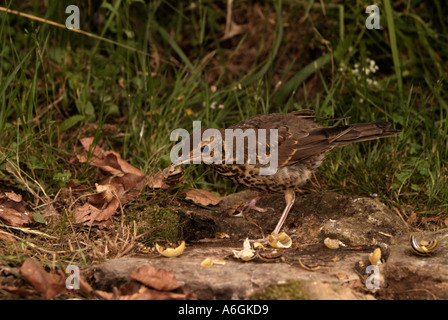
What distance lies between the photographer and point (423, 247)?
11.9 feet

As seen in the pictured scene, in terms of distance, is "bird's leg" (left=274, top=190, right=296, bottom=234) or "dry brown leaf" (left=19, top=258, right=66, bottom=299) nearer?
"dry brown leaf" (left=19, top=258, right=66, bottom=299)

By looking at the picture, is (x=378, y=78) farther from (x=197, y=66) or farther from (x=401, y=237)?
(x=401, y=237)

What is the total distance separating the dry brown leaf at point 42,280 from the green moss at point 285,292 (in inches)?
43.3

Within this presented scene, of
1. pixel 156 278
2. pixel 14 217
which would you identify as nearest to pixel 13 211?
pixel 14 217

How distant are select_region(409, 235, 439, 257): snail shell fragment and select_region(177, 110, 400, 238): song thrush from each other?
1.13 m

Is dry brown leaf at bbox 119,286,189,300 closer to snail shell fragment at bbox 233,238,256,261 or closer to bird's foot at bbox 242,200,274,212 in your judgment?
snail shell fragment at bbox 233,238,256,261

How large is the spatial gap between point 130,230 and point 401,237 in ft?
6.57

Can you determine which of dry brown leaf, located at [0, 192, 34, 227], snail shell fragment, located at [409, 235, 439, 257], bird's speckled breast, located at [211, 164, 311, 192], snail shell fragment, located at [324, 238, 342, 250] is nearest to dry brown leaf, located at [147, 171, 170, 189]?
bird's speckled breast, located at [211, 164, 311, 192]

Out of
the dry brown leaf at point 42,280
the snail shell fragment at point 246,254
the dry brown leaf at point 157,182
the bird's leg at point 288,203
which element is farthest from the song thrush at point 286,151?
the dry brown leaf at point 42,280

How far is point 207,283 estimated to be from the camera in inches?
129

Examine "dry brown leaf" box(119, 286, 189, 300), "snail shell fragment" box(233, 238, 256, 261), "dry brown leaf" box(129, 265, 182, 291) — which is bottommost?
"dry brown leaf" box(119, 286, 189, 300)

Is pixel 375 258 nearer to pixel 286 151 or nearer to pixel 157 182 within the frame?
pixel 286 151

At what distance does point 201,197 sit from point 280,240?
3.31ft

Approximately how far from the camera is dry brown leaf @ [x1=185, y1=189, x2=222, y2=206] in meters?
4.85
